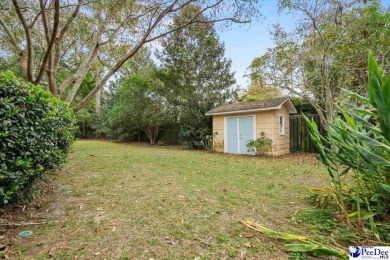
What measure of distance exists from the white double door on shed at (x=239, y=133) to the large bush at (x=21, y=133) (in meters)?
8.05

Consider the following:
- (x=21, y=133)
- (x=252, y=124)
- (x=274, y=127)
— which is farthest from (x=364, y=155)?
(x=252, y=124)

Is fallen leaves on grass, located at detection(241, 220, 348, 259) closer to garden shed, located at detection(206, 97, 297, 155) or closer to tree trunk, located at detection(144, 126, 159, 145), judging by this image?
garden shed, located at detection(206, 97, 297, 155)

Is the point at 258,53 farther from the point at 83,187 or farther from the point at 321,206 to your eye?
the point at 83,187

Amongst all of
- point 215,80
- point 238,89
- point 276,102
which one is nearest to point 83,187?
point 276,102

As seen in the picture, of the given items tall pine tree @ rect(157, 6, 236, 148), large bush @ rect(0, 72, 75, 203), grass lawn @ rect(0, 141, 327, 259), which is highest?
tall pine tree @ rect(157, 6, 236, 148)

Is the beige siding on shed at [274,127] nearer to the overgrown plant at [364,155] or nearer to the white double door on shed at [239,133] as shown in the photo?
the white double door on shed at [239,133]

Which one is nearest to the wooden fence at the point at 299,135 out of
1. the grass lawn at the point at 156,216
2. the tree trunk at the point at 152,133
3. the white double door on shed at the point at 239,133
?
the white double door on shed at the point at 239,133

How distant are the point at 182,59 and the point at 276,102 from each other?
6.82m

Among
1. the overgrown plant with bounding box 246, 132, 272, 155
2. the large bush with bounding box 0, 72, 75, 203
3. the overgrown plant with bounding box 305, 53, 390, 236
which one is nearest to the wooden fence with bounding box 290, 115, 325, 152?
the overgrown plant with bounding box 246, 132, 272, 155

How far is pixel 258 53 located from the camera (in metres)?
9.59

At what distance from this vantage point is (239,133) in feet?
33.2

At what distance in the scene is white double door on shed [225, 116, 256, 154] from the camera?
9.70m

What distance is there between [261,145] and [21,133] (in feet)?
27.1

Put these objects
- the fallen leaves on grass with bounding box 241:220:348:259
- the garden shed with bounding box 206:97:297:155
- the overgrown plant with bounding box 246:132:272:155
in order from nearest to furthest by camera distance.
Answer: the fallen leaves on grass with bounding box 241:220:348:259, the overgrown plant with bounding box 246:132:272:155, the garden shed with bounding box 206:97:297:155
